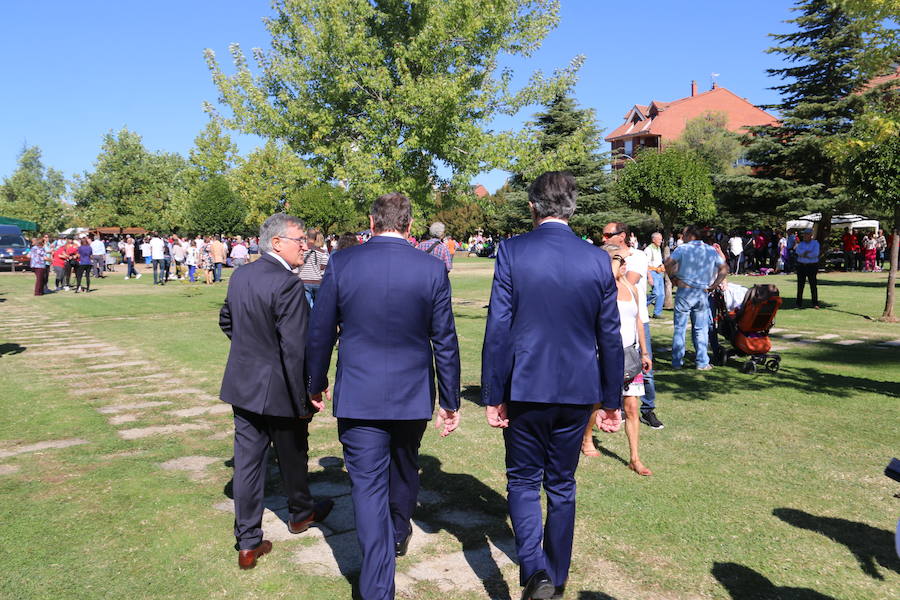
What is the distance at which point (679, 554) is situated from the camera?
3.79 meters

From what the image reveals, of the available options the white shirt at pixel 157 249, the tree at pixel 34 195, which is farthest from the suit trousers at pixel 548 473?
the tree at pixel 34 195

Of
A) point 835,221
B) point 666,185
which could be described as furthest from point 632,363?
point 835,221

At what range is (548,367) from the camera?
3.20m

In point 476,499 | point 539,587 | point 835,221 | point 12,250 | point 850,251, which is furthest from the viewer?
point 12,250

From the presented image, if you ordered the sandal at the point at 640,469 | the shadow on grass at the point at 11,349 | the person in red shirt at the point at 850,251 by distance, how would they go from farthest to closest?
the person in red shirt at the point at 850,251 < the shadow on grass at the point at 11,349 < the sandal at the point at 640,469

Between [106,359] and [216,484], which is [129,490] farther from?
[106,359]

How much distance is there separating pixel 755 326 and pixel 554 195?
22.2 ft

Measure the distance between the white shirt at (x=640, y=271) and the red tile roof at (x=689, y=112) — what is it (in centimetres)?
7006

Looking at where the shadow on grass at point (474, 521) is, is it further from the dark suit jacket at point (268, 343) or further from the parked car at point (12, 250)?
the parked car at point (12, 250)

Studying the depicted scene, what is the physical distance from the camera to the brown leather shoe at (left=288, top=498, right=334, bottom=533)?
412 cm

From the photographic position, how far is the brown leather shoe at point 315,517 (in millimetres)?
4121

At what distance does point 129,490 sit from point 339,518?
1584 mm

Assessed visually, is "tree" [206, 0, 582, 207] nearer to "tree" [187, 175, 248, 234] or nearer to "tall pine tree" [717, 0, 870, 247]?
"tall pine tree" [717, 0, 870, 247]

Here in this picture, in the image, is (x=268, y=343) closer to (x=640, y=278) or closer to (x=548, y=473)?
(x=548, y=473)
